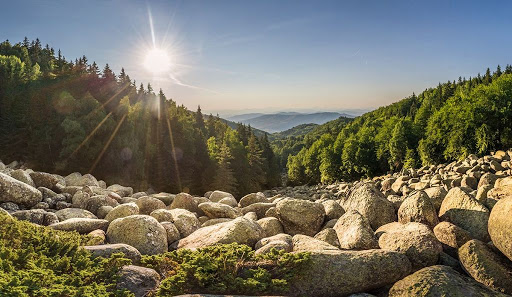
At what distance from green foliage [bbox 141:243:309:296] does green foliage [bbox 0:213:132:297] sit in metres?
0.86

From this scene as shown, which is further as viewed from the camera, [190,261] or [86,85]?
[86,85]

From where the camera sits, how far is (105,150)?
34.9m

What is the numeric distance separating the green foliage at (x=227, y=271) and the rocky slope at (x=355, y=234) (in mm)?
379

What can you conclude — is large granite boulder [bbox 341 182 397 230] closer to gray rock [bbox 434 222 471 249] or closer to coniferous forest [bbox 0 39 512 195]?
gray rock [bbox 434 222 471 249]

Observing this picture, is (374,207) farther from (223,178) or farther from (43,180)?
(223,178)

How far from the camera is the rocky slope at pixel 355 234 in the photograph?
6.15 metres

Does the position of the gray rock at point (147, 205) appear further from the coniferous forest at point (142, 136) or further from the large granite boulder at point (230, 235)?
the coniferous forest at point (142, 136)

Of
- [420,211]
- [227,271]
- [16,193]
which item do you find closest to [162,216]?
[16,193]

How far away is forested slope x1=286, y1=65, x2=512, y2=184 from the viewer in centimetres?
4284

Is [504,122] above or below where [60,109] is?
below

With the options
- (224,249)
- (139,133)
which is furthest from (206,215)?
(139,133)

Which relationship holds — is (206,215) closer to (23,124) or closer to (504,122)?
(23,124)

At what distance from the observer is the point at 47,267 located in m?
5.36

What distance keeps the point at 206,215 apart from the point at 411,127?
189 feet
